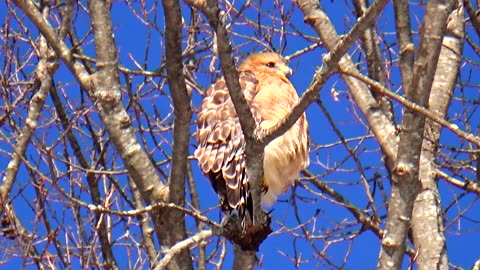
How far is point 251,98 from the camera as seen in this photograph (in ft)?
17.7

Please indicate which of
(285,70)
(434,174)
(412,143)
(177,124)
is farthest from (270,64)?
(412,143)

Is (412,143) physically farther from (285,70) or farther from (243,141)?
(285,70)

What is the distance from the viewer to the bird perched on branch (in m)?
4.63

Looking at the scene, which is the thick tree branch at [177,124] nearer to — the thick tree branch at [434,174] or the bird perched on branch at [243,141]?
the bird perched on branch at [243,141]

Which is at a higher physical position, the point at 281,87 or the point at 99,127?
the point at 99,127

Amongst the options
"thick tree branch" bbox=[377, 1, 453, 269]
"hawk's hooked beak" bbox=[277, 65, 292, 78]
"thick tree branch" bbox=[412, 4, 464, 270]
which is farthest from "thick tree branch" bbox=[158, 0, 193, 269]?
"hawk's hooked beak" bbox=[277, 65, 292, 78]

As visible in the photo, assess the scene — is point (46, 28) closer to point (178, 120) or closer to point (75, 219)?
point (178, 120)

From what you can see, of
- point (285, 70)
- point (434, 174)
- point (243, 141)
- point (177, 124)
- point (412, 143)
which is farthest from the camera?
point (285, 70)

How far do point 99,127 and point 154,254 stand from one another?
1897 millimetres

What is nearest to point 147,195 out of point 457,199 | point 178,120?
point 178,120

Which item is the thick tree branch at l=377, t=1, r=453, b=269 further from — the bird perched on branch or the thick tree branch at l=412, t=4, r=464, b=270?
the bird perched on branch

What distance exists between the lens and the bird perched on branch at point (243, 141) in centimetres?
463

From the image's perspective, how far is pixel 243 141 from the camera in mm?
4816

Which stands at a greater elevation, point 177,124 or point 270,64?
point 270,64
